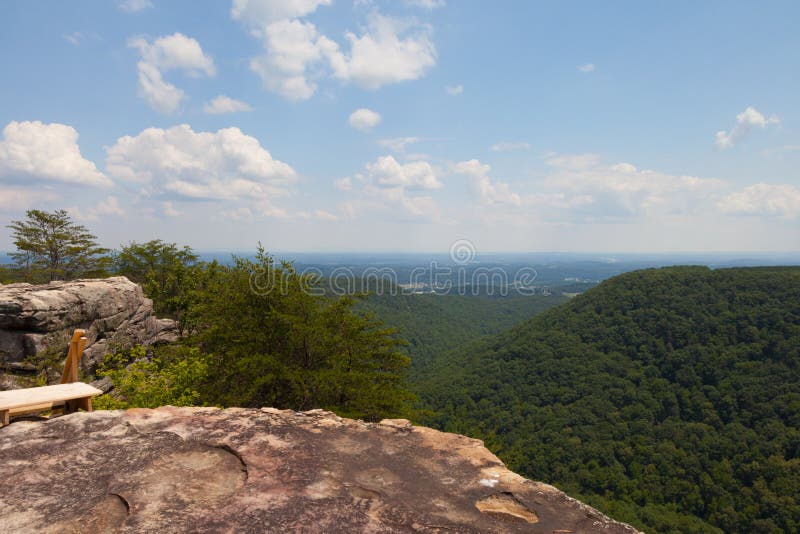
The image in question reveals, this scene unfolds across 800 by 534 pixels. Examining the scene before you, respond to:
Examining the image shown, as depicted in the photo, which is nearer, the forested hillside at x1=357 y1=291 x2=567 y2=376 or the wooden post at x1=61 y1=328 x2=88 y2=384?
the wooden post at x1=61 y1=328 x2=88 y2=384

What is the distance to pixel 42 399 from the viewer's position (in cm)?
518

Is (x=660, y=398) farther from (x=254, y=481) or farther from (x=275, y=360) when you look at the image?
(x=254, y=481)

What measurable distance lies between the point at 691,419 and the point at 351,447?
79438 mm

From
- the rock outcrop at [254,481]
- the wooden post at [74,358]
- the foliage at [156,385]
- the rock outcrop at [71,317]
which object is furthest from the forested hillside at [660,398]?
the wooden post at [74,358]

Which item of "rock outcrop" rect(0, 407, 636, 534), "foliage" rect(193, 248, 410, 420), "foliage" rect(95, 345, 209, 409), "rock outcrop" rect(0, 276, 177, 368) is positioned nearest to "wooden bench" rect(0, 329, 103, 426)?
"rock outcrop" rect(0, 407, 636, 534)

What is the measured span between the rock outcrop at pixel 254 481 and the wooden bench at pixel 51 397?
27cm

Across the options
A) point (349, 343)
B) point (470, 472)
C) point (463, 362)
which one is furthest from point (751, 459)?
point (470, 472)

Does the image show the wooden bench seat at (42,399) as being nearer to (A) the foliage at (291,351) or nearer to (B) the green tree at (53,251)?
(A) the foliage at (291,351)

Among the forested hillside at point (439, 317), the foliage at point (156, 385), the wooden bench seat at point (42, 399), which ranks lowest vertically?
the forested hillside at point (439, 317)

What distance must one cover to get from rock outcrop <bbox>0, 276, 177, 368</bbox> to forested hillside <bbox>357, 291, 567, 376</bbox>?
91.5 meters

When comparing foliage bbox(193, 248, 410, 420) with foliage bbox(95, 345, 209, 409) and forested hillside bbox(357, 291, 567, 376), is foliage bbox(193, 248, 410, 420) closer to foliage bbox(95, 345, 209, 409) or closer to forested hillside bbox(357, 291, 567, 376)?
foliage bbox(95, 345, 209, 409)

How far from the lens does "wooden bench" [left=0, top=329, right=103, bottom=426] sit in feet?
16.3

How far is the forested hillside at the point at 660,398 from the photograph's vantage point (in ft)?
166

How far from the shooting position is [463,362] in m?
100
